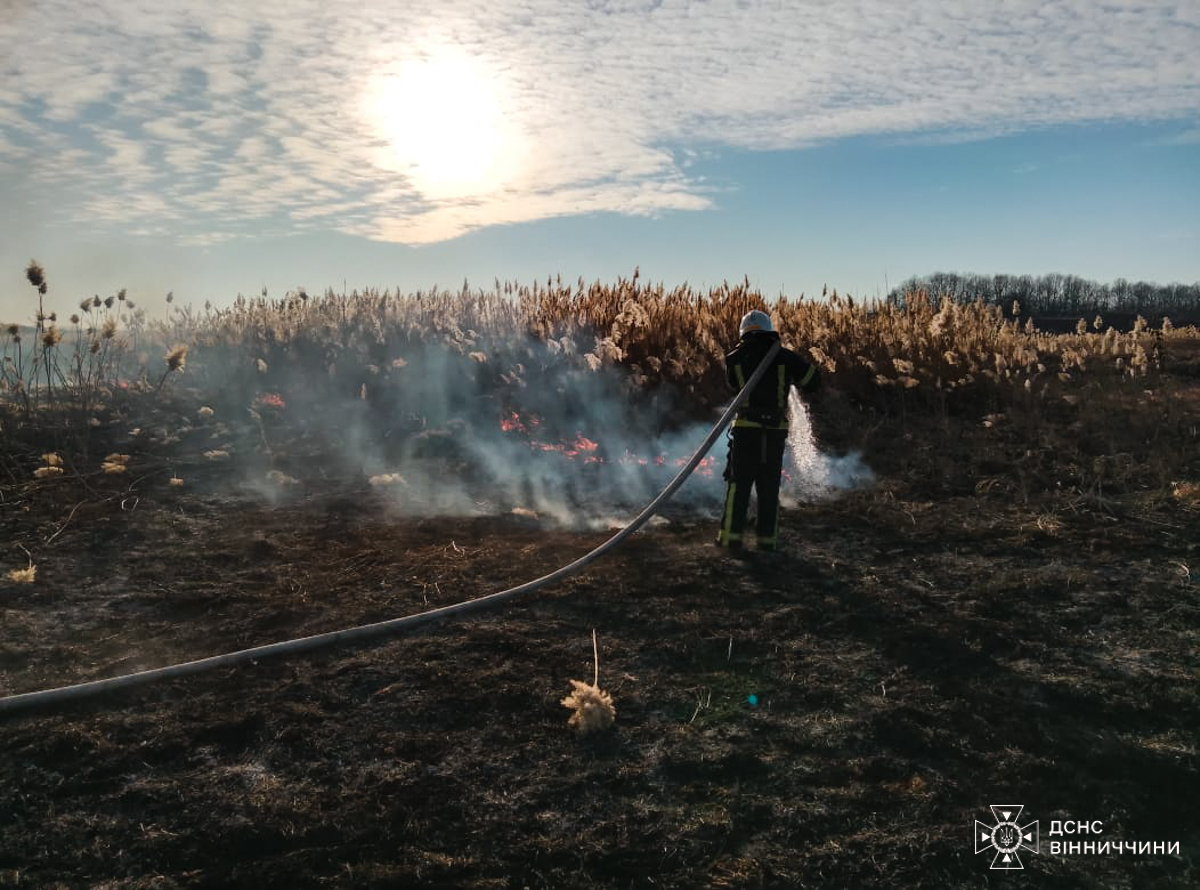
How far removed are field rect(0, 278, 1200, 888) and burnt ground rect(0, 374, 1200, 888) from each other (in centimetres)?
2

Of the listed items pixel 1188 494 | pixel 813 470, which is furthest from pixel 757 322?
pixel 1188 494

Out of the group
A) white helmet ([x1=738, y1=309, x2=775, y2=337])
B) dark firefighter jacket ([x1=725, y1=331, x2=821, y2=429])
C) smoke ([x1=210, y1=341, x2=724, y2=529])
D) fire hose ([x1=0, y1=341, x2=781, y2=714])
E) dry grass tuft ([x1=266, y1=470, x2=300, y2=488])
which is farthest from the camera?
dry grass tuft ([x1=266, y1=470, x2=300, y2=488])

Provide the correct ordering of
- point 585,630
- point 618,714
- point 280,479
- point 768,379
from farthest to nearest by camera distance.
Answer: point 280,479 → point 768,379 → point 585,630 → point 618,714

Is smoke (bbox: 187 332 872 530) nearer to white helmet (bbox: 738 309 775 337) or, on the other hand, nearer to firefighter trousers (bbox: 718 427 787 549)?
firefighter trousers (bbox: 718 427 787 549)

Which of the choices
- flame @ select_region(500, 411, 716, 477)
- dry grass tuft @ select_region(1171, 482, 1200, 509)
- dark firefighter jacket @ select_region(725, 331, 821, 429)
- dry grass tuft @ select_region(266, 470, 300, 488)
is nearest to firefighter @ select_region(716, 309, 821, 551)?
dark firefighter jacket @ select_region(725, 331, 821, 429)

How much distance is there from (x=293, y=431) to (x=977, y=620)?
7.69 m

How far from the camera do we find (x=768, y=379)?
6.52m

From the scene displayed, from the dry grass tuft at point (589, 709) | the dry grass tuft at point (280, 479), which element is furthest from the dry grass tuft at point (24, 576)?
the dry grass tuft at point (589, 709)

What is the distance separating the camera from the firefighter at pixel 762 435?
6496mm

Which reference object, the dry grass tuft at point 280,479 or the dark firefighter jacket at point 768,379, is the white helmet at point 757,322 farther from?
the dry grass tuft at point 280,479

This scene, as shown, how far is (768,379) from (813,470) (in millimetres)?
2802

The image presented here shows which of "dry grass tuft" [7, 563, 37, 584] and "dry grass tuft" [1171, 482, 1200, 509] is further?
"dry grass tuft" [1171, 482, 1200, 509]

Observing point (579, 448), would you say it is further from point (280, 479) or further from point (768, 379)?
point (768, 379)

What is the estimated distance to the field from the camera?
3072mm
